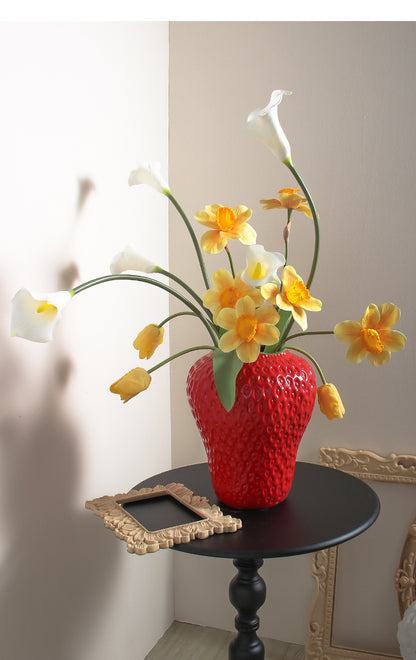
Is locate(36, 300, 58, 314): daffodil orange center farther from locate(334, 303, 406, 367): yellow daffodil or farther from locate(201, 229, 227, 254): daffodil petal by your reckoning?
locate(334, 303, 406, 367): yellow daffodil

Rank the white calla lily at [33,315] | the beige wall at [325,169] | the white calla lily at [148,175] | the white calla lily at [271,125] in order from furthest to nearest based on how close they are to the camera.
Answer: the beige wall at [325,169] → the white calla lily at [148,175] → the white calla lily at [271,125] → the white calla lily at [33,315]

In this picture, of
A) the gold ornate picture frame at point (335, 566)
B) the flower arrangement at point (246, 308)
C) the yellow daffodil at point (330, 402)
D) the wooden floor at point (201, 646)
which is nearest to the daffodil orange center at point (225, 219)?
the flower arrangement at point (246, 308)

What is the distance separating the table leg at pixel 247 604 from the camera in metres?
1.03

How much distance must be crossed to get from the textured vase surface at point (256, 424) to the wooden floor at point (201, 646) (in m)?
0.66

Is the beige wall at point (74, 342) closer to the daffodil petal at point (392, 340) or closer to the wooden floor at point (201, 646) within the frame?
the wooden floor at point (201, 646)

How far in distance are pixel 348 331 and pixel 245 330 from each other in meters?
0.20

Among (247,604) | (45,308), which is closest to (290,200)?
(45,308)

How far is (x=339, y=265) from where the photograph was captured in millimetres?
1400

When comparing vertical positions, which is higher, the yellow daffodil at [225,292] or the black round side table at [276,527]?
the yellow daffodil at [225,292]

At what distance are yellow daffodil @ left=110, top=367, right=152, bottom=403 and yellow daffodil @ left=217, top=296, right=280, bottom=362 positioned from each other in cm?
19

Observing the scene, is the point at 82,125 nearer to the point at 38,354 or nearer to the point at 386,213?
the point at 38,354

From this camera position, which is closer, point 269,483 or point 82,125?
point 269,483

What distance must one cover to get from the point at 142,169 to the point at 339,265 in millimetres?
578

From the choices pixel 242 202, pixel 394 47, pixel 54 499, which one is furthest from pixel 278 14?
pixel 54 499
